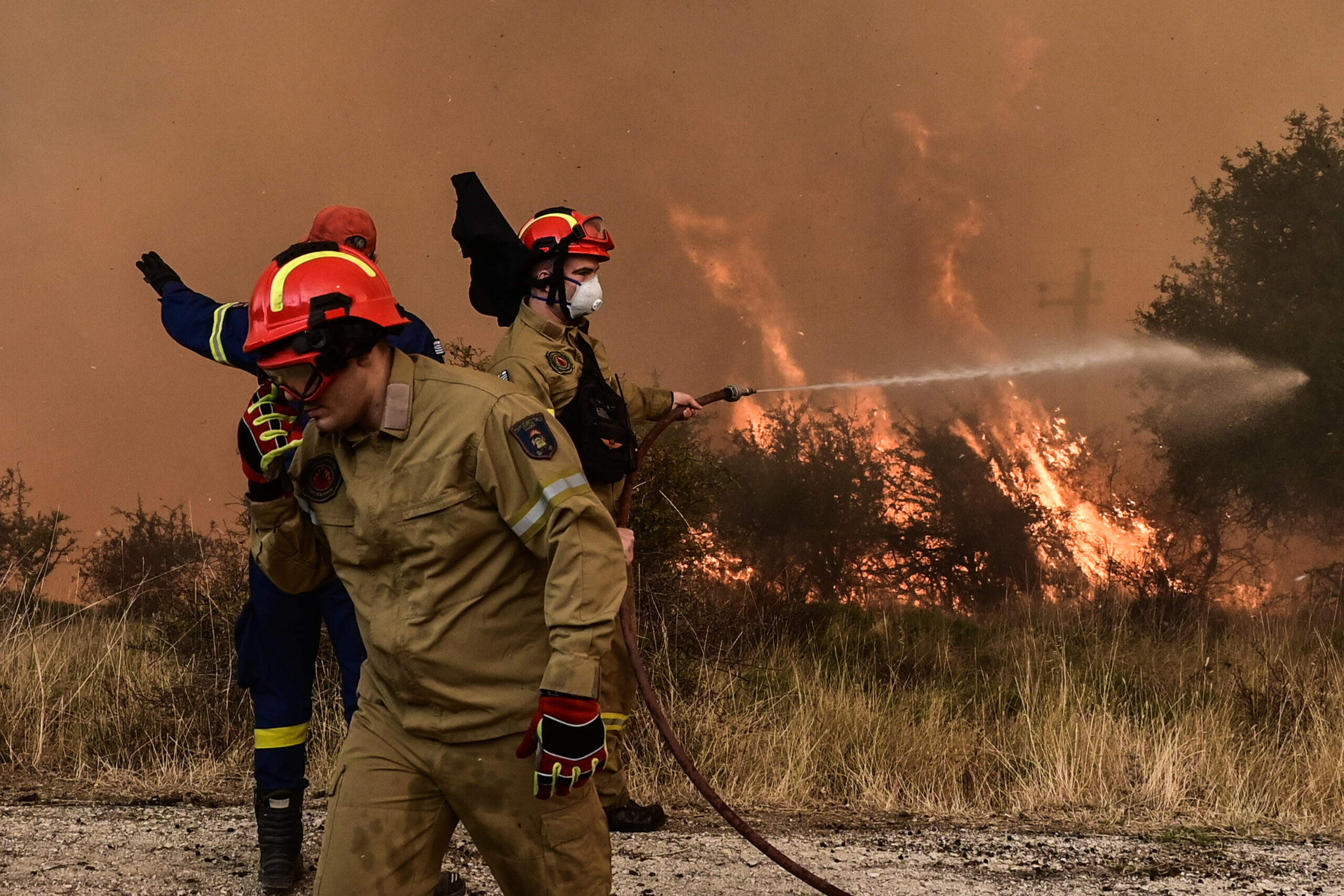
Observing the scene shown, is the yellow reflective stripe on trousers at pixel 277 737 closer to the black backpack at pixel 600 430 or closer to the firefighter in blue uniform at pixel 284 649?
the firefighter in blue uniform at pixel 284 649

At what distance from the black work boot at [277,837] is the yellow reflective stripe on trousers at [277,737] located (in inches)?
6.3

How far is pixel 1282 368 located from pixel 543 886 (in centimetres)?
1304

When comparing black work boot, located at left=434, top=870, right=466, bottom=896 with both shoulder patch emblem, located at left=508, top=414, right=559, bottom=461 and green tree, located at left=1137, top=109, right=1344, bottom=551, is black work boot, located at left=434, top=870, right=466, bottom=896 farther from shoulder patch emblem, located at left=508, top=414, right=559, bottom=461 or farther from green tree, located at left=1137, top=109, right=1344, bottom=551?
green tree, located at left=1137, top=109, right=1344, bottom=551

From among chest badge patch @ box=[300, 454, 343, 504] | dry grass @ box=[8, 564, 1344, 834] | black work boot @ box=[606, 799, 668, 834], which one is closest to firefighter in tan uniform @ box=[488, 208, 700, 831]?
black work boot @ box=[606, 799, 668, 834]

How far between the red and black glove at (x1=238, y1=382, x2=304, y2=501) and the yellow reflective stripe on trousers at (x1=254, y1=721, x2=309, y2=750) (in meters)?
1.57

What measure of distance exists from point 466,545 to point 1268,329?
43.9ft

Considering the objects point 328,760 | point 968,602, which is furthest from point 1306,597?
point 328,760

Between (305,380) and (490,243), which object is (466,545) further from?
(490,243)

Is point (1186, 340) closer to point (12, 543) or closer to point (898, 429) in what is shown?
point (898, 429)

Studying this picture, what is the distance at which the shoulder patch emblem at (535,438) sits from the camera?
2.66m

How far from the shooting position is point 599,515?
8.75ft

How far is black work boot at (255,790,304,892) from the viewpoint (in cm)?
436

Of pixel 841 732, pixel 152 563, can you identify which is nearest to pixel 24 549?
pixel 152 563

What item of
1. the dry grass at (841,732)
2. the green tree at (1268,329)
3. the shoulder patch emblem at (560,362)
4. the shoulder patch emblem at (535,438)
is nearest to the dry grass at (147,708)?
the dry grass at (841,732)
